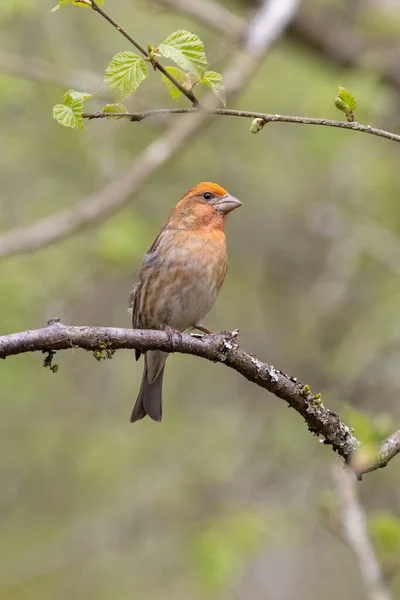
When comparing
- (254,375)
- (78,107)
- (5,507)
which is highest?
(5,507)

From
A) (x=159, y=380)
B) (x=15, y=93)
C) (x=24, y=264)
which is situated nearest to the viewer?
(x=159, y=380)

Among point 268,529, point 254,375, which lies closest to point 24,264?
point 268,529

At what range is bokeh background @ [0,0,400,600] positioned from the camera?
8828mm

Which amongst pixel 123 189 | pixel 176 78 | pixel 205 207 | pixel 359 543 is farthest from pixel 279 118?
pixel 205 207

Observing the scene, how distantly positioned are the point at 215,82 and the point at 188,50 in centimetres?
17

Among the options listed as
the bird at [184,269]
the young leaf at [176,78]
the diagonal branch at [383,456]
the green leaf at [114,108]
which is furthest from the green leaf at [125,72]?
the bird at [184,269]

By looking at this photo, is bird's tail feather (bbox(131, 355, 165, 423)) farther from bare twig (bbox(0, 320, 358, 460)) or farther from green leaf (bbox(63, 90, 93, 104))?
green leaf (bbox(63, 90, 93, 104))

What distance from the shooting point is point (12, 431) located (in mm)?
10242

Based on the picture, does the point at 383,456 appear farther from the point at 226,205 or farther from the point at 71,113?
the point at 226,205

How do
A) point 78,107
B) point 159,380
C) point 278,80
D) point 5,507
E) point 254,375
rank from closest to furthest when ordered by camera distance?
point 78,107
point 254,375
point 159,380
point 5,507
point 278,80

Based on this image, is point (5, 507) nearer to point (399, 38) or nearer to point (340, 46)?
point (340, 46)

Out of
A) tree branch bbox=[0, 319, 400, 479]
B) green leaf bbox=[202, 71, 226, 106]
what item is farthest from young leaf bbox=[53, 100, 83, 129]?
tree branch bbox=[0, 319, 400, 479]

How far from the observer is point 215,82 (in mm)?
3705

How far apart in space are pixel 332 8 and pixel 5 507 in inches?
245
